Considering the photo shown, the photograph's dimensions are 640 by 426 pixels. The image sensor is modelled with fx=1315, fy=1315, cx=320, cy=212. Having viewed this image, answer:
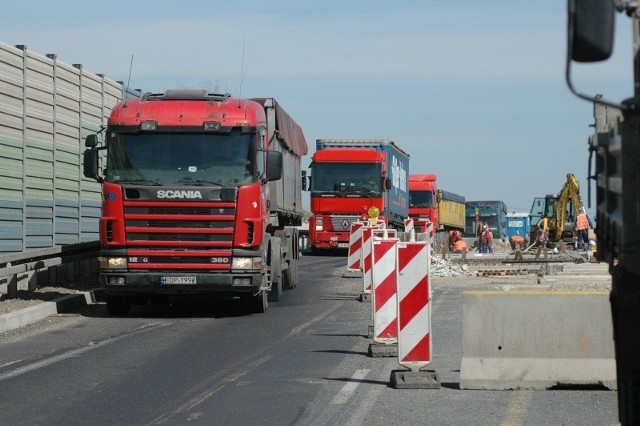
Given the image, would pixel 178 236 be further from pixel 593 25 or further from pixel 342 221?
pixel 342 221

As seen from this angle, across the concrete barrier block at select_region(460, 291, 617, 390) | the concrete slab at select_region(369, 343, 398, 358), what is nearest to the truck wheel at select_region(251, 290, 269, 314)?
the concrete slab at select_region(369, 343, 398, 358)

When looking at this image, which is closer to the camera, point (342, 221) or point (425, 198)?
point (342, 221)

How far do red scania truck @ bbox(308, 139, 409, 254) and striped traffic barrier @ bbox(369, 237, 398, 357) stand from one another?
29.2 meters

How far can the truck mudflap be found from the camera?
19172 mm

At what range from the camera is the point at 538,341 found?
36.8 feet

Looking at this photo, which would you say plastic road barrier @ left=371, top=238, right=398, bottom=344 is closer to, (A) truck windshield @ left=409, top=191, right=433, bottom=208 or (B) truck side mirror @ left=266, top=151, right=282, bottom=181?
(B) truck side mirror @ left=266, top=151, right=282, bottom=181

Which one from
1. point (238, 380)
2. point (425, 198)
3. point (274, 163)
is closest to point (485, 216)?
point (425, 198)

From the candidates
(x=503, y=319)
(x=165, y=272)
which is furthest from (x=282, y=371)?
(x=165, y=272)

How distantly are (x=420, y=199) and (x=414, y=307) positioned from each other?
50767 mm

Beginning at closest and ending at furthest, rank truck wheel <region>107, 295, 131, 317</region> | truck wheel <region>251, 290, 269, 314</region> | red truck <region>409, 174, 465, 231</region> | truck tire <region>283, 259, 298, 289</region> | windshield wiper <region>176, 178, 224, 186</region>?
windshield wiper <region>176, 178, 224, 186</region> < truck wheel <region>107, 295, 131, 317</region> < truck wheel <region>251, 290, 269, 314</region> < truck tire <region>283, 259, 298, 289</region> < red truck <region>409, 174, 465, 231</region>

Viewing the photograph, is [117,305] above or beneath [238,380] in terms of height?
above

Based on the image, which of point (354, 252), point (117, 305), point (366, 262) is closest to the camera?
point (117, 305)

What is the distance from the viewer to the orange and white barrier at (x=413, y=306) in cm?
1148

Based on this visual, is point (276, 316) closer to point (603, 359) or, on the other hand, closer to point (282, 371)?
point (282, 371)
